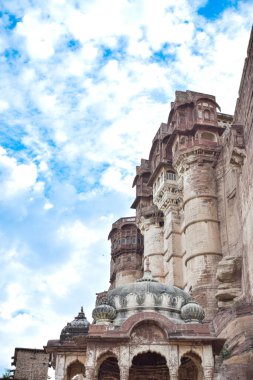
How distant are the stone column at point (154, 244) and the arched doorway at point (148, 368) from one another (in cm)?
1913

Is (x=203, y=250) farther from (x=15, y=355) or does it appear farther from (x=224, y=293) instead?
(x=15, y=355)

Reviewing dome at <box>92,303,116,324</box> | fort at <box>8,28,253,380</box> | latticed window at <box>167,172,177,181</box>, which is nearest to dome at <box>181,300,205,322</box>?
fort at <box>8,28,253,380</box>

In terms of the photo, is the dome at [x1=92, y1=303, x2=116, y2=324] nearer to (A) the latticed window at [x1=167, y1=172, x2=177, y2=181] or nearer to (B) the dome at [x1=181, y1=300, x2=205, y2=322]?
(B) the dome at [x1=181, y1=300, x2=205, y2=322]

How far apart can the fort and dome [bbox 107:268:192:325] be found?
0.03 meters

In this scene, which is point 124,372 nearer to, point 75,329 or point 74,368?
point 74,368

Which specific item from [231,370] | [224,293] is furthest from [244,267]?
[231,370]

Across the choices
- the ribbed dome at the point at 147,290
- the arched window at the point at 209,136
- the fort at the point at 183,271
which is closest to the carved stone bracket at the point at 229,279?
the fort at the point at 183,271

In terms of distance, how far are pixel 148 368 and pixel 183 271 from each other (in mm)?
16310

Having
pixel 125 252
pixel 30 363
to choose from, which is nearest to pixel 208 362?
pixel 30 363

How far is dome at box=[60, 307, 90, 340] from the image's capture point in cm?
1598

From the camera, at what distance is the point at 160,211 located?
38031 mm

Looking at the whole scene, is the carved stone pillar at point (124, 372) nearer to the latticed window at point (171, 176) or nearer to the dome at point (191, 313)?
the dome at point (191, 313)

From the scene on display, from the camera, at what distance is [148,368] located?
1634cm

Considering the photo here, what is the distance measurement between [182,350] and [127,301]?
2.22m
